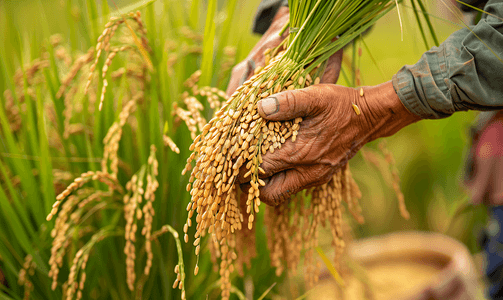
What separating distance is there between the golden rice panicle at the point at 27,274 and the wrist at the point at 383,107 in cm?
105

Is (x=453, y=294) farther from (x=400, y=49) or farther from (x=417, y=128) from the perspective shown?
(x=400, y=49)

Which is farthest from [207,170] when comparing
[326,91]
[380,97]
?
[380,97]

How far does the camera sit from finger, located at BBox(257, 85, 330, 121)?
2.22 ft

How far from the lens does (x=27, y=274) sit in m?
0.98

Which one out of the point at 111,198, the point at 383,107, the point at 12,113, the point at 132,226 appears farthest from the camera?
the point at 12,113

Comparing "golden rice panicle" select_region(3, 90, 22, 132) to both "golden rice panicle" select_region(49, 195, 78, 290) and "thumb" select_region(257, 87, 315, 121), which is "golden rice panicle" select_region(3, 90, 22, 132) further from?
"thumb" select_region(257, 87, 315, 121)

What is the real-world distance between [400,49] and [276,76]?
1973 mm

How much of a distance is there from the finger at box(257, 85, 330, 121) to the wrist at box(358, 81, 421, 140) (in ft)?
0.46

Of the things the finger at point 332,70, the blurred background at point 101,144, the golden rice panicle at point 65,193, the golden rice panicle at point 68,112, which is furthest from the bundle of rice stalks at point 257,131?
the golden rice panicle at point 68,112

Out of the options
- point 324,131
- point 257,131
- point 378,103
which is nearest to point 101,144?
point 257,131

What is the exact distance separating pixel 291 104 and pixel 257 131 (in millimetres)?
95

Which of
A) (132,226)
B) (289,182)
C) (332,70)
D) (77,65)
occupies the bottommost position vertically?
(132,226)

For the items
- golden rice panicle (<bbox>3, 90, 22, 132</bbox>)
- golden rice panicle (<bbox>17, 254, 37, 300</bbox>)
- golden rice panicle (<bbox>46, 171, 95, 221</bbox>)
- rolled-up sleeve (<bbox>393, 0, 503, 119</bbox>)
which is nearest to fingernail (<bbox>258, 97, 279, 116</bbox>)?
rolled-up sleeve (<bbox>393, 0, 503, 119</bbox>)

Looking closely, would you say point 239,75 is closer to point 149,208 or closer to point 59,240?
point 149,208
